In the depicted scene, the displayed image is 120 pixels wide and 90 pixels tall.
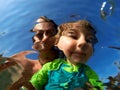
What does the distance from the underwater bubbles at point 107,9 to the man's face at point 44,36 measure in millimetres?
197

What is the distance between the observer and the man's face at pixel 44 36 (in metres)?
1.67

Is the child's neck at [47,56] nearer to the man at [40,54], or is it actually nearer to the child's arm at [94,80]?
the man at [40,54]

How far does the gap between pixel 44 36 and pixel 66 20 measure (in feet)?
0.36

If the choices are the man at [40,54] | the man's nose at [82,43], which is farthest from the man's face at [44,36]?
the man's nose at [82,43]

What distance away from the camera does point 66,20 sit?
166 centimetres

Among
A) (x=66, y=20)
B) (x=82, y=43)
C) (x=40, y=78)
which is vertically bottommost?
(x=40, y=78)

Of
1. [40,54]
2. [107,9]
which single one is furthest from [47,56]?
[107,9]

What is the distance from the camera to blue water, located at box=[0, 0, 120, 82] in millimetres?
1600

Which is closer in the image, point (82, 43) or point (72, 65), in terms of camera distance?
point (82, 43)

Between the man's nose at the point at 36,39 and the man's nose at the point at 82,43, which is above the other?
the man's nose at the point at 36,39

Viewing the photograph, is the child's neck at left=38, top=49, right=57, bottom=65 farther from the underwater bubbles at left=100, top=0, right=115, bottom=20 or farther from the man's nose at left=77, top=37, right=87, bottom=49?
the underwater bubbles at left=100, top=0, right=115, bottom=20

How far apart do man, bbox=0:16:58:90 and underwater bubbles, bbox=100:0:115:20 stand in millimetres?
190

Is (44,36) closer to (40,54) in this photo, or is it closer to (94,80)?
(40,54)

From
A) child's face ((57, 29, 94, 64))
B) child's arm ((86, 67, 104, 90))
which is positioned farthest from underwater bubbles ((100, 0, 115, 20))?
child's arm ((86, 67, 104, 90))
